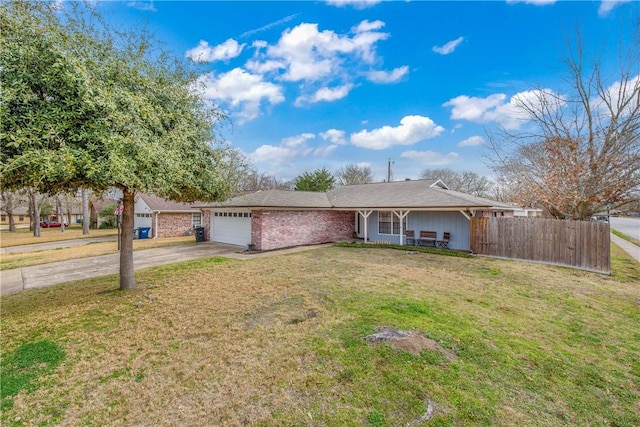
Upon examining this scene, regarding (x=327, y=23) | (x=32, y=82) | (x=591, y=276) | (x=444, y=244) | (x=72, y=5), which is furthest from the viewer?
(x=444, y=244)

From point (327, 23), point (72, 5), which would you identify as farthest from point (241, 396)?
point (327, 23)

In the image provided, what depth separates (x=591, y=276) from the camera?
9.17m

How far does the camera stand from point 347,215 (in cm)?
1894

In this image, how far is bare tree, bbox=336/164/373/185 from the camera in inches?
1638

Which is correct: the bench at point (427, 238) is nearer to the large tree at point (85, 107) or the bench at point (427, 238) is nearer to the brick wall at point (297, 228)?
the brick wall at point (297, 228)

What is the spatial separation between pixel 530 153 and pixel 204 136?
13175 mm

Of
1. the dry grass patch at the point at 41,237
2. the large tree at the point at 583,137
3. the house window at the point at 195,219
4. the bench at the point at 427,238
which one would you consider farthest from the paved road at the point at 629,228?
the dry grass patch at the point at 41,237

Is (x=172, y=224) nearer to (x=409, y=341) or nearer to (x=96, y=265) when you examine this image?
(x=96, y=265)

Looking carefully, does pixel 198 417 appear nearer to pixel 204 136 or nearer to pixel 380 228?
pixel 204 136

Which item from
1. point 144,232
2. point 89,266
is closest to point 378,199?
point 89,266

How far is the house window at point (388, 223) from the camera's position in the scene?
1644cm

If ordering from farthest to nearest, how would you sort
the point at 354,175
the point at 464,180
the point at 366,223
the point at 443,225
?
the point at 464,180
the point at 354,175
the point at 366,223
the point at 443,225

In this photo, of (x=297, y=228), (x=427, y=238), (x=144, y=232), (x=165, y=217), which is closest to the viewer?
(x=427, y=238)

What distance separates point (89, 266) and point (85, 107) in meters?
9.12
